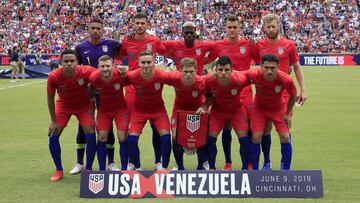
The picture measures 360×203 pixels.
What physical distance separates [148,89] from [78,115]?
3.94ft

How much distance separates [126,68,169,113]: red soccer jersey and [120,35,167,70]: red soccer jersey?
0.88 meters

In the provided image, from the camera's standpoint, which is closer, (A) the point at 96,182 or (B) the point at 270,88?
(A) the point at 96,182

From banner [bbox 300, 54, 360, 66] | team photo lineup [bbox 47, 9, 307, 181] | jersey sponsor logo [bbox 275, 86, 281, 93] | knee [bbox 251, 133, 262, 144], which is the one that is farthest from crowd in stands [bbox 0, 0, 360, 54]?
jersey sponsor logo [bbox 275, 86, 281, 93]

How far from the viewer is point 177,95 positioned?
8.57 metres

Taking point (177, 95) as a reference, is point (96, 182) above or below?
below

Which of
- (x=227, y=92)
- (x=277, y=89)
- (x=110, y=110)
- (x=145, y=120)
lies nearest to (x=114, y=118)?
(x=110, y=110)

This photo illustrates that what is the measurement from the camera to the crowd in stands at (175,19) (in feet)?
145

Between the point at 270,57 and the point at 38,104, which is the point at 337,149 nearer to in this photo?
the point at 270,57

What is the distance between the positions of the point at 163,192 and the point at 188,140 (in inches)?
57.5

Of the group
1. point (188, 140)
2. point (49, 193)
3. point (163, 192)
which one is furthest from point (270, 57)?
point (49, 193)

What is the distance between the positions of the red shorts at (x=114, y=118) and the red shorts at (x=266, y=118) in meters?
1.84

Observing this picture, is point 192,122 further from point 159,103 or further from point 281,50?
point 281,50

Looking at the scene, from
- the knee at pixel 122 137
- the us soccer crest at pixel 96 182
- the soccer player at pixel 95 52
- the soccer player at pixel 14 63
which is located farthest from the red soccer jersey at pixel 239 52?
the soccer player at pixel 14 63

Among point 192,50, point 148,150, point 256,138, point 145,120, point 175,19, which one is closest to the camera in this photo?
point 256,138
